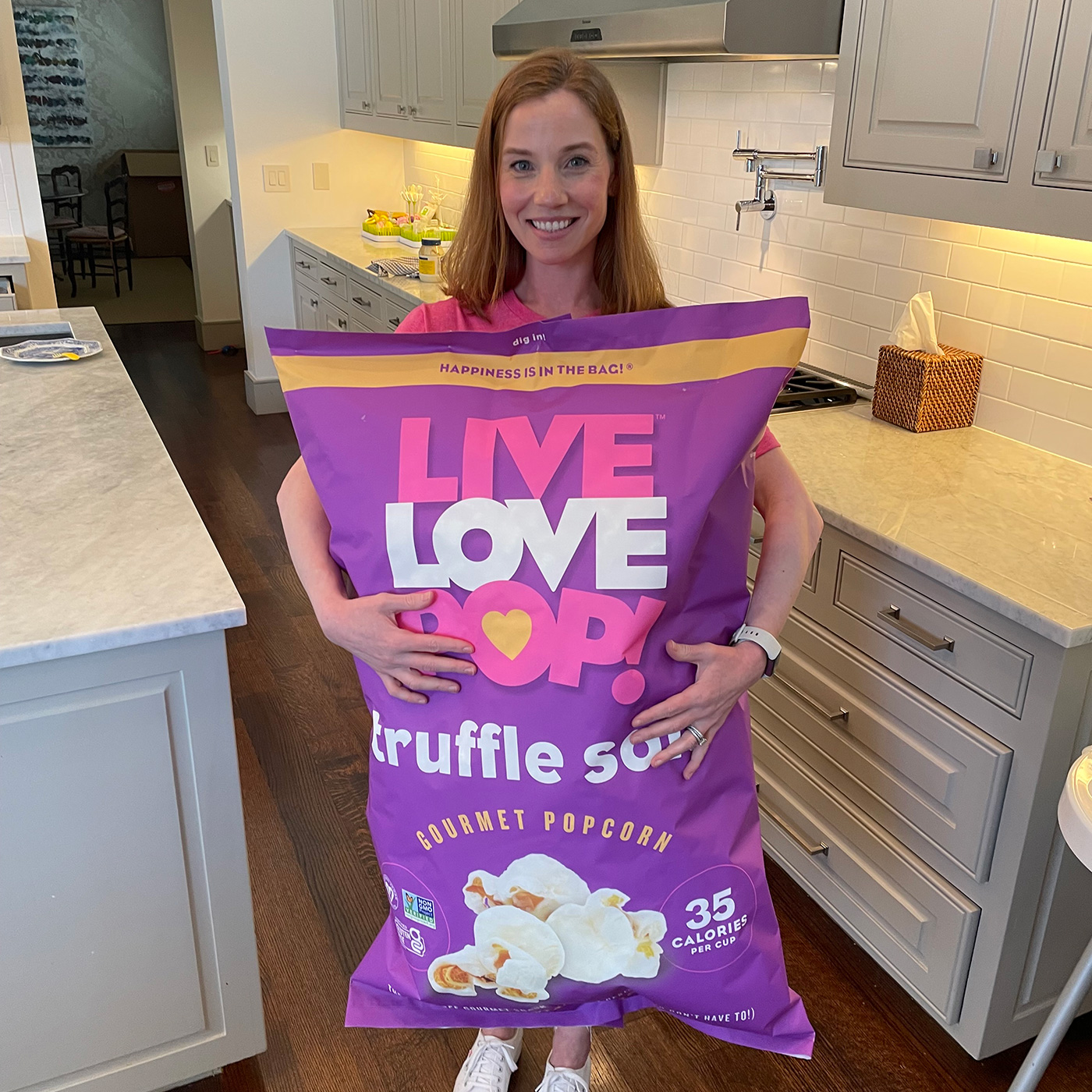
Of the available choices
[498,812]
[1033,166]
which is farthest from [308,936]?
[1033,166]

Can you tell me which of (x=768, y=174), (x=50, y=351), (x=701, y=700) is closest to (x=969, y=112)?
(x=768, y=174)

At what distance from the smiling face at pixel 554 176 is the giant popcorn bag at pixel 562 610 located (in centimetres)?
30

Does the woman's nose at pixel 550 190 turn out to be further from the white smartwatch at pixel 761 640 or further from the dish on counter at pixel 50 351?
the dish on counter at pixel 50 351

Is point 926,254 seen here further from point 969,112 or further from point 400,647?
point 400,647

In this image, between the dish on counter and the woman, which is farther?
the dish on counter

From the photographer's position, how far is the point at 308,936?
6.60 ft

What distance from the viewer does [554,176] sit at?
1307mm

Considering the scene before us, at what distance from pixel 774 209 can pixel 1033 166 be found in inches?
43.9

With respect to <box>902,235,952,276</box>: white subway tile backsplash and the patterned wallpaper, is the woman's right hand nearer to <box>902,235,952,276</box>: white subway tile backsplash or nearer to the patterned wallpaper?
<box>902,235,952,276</box>: white subway tile backsplash

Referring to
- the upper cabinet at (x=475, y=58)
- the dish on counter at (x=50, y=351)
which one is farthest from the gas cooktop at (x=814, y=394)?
the dish on counter at (x=50, y=351)

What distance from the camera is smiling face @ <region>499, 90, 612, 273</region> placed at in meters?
1.30

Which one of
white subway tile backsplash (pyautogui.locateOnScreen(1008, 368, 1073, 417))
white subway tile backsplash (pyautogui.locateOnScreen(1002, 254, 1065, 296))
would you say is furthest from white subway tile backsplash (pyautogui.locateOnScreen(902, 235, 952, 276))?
white subway tile backsplash (pyautogui.locateOnScreen(1008, 368, 1073, 417))

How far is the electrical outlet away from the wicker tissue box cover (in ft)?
12.8

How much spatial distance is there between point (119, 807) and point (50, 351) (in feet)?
5.49
